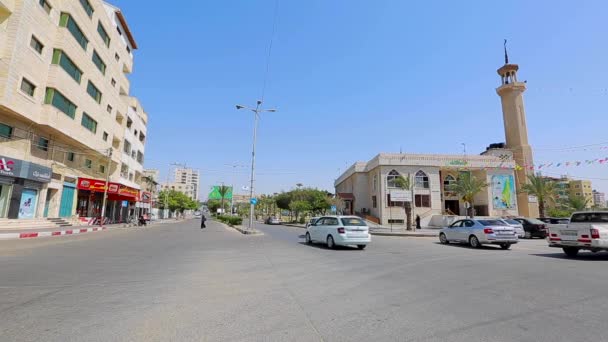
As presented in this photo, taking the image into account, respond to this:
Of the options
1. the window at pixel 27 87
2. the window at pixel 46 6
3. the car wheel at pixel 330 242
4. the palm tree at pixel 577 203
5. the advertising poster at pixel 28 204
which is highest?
the window at pixel 46 6

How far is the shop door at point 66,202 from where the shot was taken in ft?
92.0

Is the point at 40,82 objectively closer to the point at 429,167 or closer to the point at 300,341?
the point at 300,341

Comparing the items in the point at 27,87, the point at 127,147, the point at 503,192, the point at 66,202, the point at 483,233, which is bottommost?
the point at 483,233

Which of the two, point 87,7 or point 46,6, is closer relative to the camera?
point 46,6

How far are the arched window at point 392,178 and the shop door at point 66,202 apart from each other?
129 ft

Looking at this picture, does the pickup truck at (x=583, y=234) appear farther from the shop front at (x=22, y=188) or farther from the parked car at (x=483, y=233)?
the shop front at (x=22, y=188)

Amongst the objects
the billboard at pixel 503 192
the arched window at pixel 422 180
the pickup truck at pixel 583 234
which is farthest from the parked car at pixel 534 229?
the billboard at pixel 503 192

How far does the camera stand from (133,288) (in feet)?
20.0

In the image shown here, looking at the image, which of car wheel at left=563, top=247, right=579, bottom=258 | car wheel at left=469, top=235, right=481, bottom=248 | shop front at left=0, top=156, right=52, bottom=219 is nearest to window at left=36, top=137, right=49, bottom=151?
shop front at left=0, top=156, right=52, bottom=219

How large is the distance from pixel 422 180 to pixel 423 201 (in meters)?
3.27

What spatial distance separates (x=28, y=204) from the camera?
23312 mm

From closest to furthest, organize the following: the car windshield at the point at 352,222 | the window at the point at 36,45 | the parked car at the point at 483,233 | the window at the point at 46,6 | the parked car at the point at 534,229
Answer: the car windshield at the point at 352,222 → the parked car at the point at 483,233 → the window at the point at 36,45 → the window at the point at 46,6 → the parked car at the point at 534,229

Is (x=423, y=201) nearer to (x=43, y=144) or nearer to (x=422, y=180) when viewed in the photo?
(x=422, y=180)

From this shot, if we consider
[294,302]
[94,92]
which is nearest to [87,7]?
[94,92]
